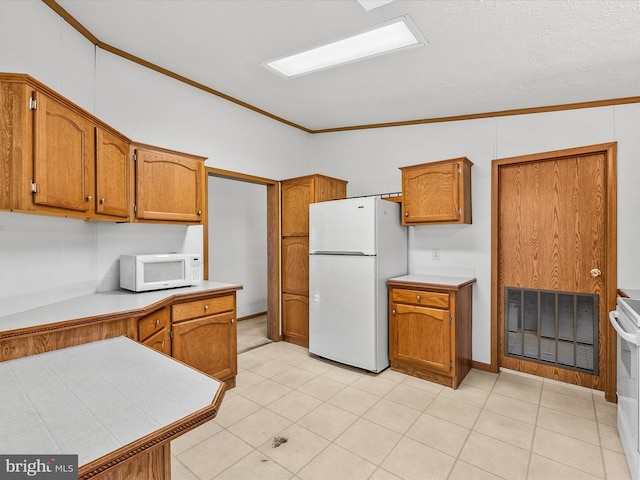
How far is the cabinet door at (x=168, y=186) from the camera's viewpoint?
8.12 ft

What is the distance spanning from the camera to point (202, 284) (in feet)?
9.23

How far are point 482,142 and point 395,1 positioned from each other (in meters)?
1.87

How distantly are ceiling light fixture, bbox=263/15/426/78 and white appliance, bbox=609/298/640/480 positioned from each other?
205 cm

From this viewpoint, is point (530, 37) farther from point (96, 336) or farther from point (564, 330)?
point (96, 336)

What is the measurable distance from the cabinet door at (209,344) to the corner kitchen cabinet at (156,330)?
0.08 meters

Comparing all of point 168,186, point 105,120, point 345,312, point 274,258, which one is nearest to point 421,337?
point 345,312

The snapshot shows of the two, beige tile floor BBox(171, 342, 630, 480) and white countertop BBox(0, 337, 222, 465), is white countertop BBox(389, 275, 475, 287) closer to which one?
beige tile floor BBox(171, 342, 630, 480)

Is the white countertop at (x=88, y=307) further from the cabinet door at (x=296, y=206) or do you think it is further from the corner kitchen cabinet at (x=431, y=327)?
the corner kitchen cabinet at (x=431, y=327)

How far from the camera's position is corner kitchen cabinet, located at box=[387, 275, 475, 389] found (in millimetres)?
2809

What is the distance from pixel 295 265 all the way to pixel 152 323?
198cm
